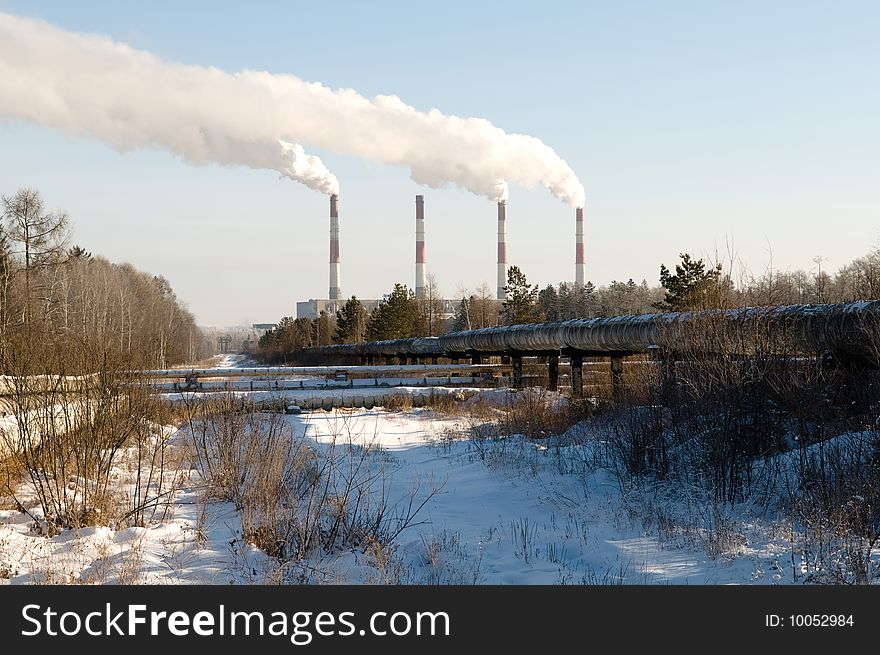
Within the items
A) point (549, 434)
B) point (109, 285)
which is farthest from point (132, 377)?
point (109, 285)

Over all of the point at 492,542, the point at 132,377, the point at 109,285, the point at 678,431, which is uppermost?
the point at 109,285

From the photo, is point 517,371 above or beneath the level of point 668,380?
beneath

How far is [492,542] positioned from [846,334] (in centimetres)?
574

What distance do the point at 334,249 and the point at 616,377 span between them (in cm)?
8462

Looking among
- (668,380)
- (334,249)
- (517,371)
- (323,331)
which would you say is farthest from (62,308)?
(334,249)

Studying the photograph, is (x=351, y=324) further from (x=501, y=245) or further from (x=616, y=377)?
→ (x=616, y=377)

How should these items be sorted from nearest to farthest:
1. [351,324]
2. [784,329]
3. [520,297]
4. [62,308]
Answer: [784,329] < [62,308] < [520,297] < [351,324]

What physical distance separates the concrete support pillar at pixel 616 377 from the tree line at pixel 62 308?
334 inches

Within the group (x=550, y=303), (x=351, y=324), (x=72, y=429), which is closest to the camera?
(x=72, y=429)

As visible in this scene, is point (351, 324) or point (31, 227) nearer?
point (31, 227)

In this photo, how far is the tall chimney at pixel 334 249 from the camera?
96.7 metres

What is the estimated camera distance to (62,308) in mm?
42312

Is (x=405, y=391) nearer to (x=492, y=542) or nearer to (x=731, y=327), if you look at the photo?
(x=731, y=327)

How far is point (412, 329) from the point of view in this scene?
62.1 meters
